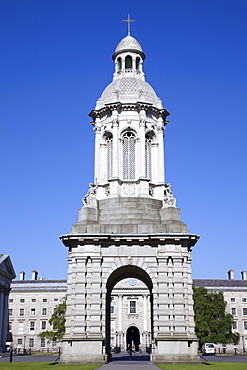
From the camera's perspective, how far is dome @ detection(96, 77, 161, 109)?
40.5m

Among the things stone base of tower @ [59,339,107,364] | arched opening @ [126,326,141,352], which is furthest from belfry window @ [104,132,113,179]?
arched opening @ [126,326,141,352]

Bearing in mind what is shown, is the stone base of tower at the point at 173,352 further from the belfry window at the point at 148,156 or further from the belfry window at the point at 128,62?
the belfry window at the point at 128,62

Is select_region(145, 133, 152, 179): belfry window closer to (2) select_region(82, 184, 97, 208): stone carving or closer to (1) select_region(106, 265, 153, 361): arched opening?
(2) select_region(82, 184, 97, 208): stone carving

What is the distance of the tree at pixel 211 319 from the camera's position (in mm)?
66375

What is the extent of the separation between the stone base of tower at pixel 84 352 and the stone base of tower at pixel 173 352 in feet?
12.7

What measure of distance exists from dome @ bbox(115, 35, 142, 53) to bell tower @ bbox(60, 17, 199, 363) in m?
3.26

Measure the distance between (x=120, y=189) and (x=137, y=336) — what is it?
6254 cm

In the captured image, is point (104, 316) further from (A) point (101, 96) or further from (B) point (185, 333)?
(A) point (101, 96)

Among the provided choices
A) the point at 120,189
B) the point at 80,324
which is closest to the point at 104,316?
the point at 80,324

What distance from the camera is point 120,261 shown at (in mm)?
34312

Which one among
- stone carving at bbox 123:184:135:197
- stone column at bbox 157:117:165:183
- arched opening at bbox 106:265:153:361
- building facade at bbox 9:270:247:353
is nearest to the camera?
stone carving at bbox 123:184:135:197

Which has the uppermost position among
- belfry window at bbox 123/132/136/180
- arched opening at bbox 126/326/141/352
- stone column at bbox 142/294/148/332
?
belfry window at bbox 123/132/136/180

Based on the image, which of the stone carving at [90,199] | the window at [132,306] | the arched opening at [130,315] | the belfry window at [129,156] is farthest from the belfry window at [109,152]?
the window at [132,306]

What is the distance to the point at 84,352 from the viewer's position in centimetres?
Result: 3167
